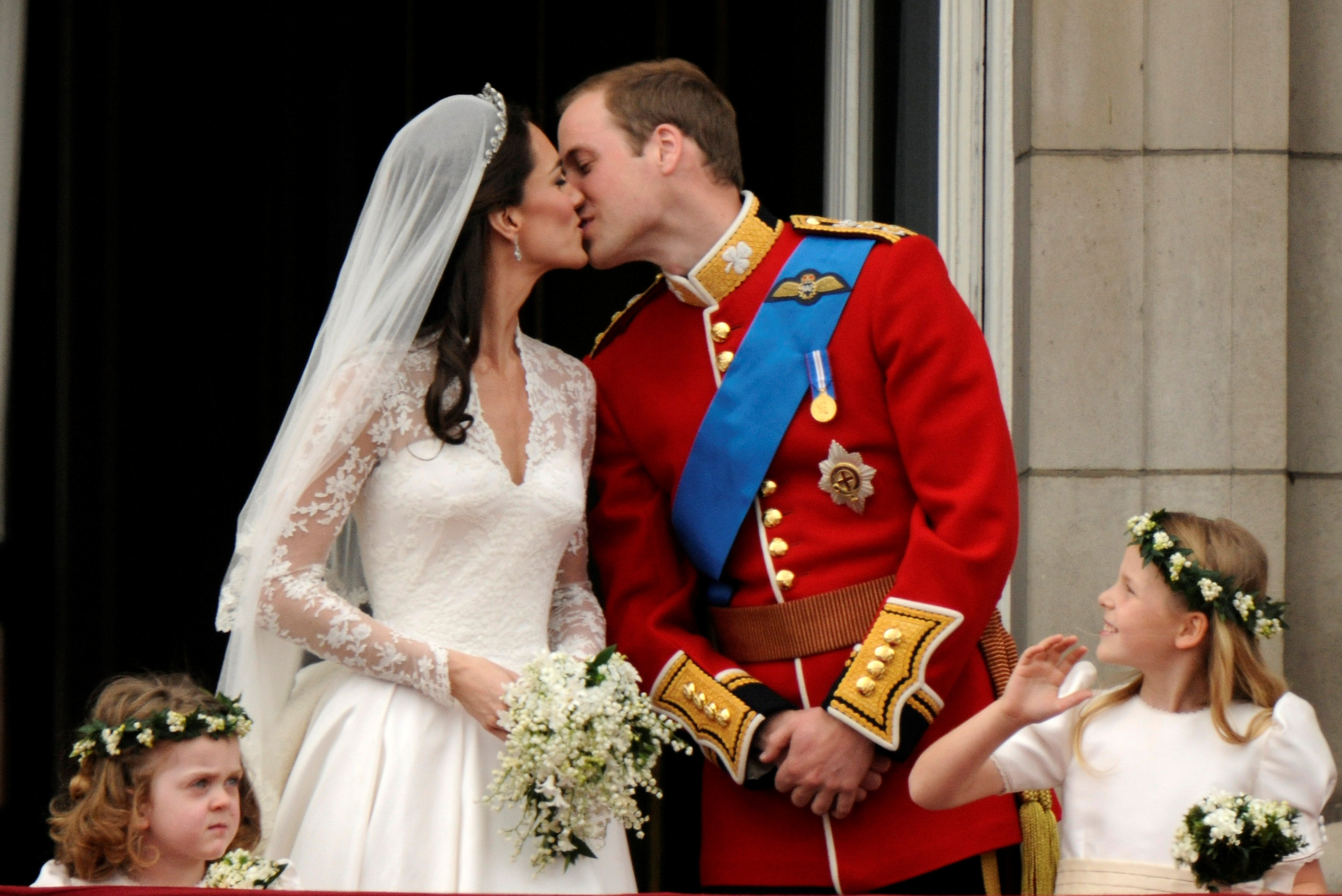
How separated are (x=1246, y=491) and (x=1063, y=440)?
40 cm

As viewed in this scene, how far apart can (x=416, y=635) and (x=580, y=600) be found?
0.37 meters

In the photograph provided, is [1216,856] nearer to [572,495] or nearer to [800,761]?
[800,761]

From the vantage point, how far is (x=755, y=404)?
316cm

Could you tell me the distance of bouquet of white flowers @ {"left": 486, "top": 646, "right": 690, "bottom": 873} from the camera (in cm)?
265

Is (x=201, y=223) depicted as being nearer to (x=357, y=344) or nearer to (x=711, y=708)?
(x=357, y=344)

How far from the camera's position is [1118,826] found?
2732 millimetres

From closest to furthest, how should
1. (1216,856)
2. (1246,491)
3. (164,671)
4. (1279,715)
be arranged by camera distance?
(1216,856) → (1279,715) → (1246,491) → (164,671)

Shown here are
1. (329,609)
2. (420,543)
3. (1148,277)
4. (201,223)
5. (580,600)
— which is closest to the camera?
(329,609)

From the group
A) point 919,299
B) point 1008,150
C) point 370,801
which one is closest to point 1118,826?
point 919,299

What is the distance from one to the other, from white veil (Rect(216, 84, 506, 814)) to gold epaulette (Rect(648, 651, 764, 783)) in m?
0.57

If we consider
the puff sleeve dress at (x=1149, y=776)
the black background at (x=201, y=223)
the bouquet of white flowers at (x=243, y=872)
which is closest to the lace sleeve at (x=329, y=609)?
the bouquet of white flowers at (x=243, y=872)

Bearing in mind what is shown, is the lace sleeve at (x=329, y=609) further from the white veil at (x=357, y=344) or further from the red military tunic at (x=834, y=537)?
the red military tunic at (x=834, y=537)

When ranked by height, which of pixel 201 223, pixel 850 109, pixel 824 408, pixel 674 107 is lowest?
pixel 824 408

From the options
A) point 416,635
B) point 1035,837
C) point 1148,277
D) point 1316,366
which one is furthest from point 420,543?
point 1316,366
